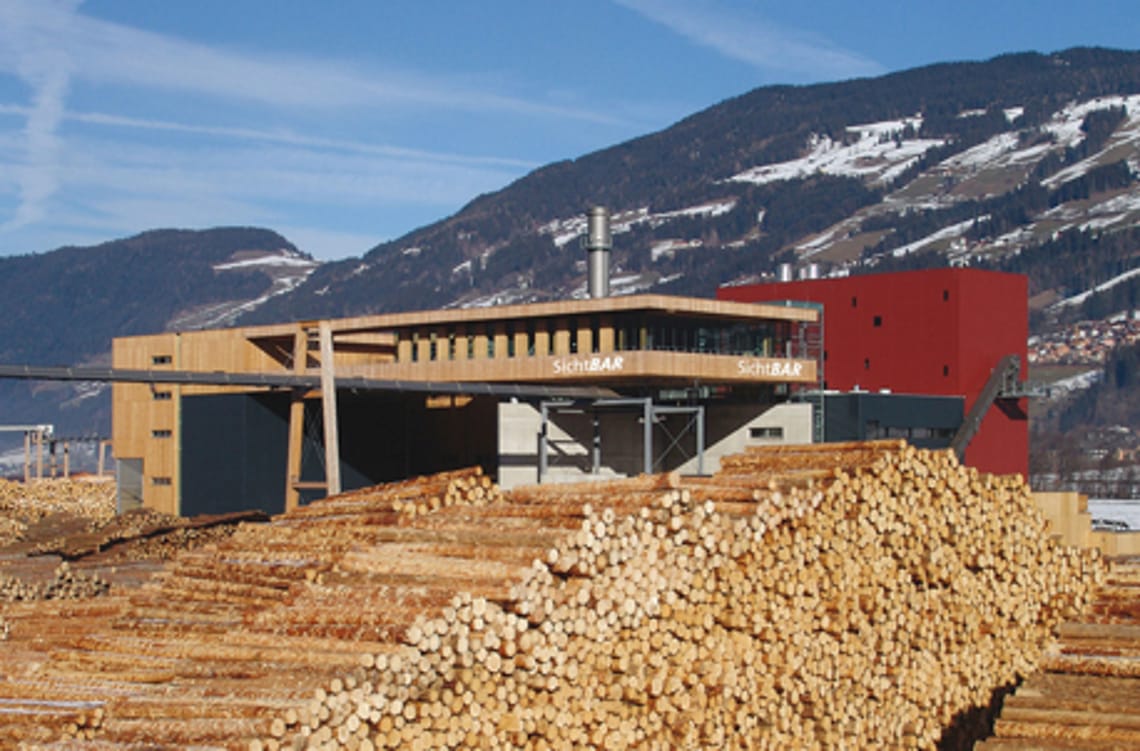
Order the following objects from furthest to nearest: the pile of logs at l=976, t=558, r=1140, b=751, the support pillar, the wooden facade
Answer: the wooden facade
the support pillar
the pile of logs at l=976, t=558, r=1140, b=751

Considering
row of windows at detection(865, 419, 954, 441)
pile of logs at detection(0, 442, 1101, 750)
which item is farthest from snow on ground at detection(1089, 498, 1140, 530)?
pile of logs at detection(0, 442, 1101, 750)

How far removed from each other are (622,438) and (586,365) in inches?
123

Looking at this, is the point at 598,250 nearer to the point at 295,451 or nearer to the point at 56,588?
the point at 295,451

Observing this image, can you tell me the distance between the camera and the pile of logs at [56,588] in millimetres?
27281

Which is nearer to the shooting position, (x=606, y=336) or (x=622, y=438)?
(x=606, y=336)

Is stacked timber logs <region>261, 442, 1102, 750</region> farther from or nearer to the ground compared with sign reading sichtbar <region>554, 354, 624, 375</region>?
nearer to the ground

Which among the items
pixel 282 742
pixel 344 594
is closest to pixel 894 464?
pixel 344 594

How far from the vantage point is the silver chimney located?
2370 inches

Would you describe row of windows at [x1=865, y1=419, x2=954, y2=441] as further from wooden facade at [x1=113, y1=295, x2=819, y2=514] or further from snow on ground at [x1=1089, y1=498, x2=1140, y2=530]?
snow on ground at [x1=1089, y1=498, x2=1140, y2=530]

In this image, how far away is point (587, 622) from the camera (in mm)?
14852

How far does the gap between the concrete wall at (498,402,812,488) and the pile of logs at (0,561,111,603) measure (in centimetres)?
2031

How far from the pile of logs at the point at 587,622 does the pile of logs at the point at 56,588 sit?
6845 millimetres

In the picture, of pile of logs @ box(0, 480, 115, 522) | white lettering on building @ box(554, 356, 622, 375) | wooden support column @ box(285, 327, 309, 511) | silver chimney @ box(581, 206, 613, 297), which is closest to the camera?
white lettering on building @ box(554, 356, 622, 375)

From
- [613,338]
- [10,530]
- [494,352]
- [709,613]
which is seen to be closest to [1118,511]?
[613,338]
